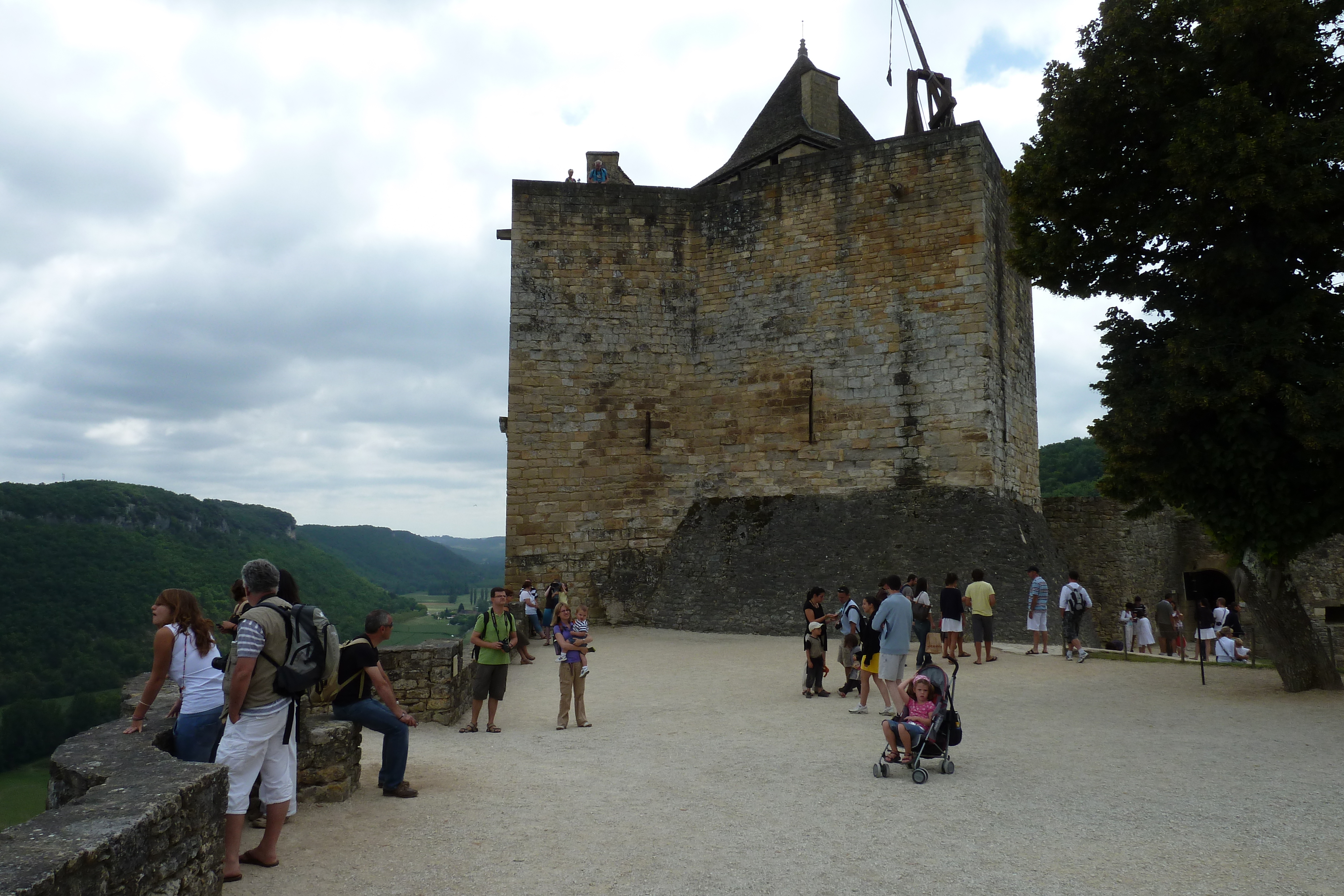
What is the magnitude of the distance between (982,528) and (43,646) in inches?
1671

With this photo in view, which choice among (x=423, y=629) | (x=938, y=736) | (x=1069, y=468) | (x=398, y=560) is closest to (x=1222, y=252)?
(x=938, y=736)

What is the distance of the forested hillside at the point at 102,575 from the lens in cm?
3791

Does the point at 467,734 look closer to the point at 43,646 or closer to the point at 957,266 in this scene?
A: the point at 957,266

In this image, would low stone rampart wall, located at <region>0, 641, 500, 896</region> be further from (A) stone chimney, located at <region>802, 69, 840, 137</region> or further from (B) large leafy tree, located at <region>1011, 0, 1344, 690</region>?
(A) stone chimney, located at <region>802, 69, 840, 137</region>

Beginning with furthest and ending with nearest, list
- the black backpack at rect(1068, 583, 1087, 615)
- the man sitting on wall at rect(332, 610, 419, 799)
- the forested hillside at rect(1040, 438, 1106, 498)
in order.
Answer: the forested hillside at rect(1040, 438, 1106, 498) → the black backpack at rect(1068, 583, 1087, 615) → the man sitting on wall at rect(332, 610, 419, 799)

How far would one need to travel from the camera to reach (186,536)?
186ft

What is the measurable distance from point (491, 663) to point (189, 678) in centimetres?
334

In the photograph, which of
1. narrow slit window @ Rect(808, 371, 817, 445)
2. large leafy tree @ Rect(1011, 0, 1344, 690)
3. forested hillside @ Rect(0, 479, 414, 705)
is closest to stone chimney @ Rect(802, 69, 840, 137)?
narrow slit window @ Rect(808, 371, 817, 445)

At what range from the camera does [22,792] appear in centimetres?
2628

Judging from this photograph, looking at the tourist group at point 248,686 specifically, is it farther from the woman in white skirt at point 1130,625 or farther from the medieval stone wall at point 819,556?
the woman in white skirt at point 1130,625

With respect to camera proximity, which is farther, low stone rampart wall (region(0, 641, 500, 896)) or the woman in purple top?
the woman in purple top

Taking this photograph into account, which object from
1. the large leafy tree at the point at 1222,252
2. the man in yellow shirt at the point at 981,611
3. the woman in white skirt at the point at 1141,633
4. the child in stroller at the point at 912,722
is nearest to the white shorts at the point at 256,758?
the child in stroller at the point at 912,722

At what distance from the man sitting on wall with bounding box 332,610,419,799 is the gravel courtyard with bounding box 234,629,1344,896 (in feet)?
0.47

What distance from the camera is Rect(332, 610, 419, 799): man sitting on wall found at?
5328mm
